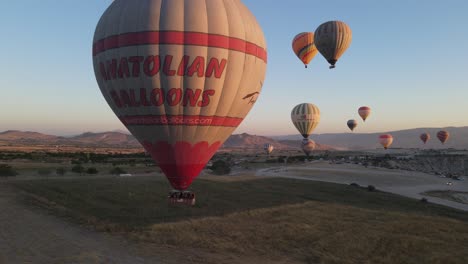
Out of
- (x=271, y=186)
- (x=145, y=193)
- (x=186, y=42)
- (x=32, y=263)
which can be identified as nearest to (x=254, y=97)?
(x=186, y=42)

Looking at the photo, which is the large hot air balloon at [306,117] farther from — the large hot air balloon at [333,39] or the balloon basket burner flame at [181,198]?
the balloon basket burner flame at [181,198]

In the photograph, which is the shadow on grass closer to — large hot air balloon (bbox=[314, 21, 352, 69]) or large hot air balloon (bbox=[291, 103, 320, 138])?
large hot air balloon (bbox=[314, 21, 352, 69])

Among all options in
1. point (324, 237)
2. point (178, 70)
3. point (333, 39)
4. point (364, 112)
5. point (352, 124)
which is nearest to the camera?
point (178, 70)

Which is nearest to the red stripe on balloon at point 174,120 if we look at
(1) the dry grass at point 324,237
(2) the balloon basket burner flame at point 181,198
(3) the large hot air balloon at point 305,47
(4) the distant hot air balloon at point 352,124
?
(2) the balloon basket burner flame at point 181,198

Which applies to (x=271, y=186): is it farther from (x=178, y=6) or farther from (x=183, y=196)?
(x=178, y=6)

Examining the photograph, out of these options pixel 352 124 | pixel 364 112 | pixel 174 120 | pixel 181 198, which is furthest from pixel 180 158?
pixel 352 124

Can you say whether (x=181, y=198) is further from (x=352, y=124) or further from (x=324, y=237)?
(x=352, y=124)
